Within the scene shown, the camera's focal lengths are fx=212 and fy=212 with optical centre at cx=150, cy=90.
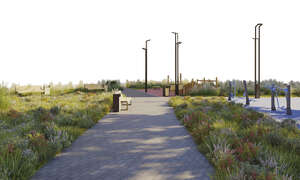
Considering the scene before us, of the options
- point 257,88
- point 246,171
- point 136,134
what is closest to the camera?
point 246,171

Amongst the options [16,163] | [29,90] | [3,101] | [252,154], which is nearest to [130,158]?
[16,163]

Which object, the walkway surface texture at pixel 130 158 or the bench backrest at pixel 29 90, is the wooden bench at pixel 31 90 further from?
the walkway surface texture at pixel 130 158

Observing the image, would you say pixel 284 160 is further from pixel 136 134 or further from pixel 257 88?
pixel 257 88

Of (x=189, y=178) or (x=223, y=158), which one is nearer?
(x=189, y=178)

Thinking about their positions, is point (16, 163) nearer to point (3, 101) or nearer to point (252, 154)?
point (252, 154)

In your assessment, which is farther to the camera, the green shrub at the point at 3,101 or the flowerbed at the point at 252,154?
the green shrub at the point at 3,101

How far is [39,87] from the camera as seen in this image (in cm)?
2795

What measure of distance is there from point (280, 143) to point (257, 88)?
16564 mm

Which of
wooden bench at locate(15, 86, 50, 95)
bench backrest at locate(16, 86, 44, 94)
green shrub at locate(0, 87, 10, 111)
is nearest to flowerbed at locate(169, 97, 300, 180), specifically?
green shrub at locate(0, 87, 10, 111)

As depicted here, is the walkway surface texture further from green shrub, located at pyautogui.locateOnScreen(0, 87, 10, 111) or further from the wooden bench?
the wooden bench

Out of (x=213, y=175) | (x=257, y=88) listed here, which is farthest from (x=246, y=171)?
(x=257, y=88)

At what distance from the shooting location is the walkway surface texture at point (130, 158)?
3.81m

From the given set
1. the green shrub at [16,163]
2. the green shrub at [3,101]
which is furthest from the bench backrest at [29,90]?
the green shrub at [16,163]

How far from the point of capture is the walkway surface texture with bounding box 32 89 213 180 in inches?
150
